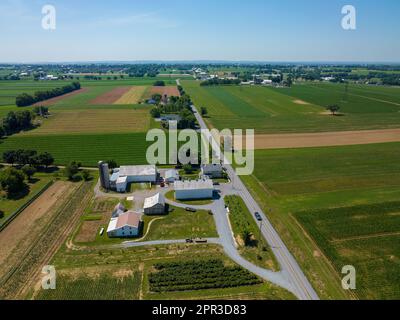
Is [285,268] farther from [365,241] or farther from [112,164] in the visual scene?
[112,164]

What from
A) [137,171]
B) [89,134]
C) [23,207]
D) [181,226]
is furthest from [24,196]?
[89,134]

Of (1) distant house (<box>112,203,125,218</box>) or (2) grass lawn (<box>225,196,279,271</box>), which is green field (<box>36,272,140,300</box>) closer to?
(1) distant house (<box>112,203,125,218</box>)

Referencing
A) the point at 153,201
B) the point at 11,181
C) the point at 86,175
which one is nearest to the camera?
the point at 153,201

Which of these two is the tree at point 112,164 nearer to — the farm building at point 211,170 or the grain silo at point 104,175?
the grain silo at point 104,175

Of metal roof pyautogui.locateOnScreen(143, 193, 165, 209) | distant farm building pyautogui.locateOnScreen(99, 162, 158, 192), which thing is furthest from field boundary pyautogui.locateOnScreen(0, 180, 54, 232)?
metal roof pyautogui.locateOnScreen(143, 193, 165, 209)

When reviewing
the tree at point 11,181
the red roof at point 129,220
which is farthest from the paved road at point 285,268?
the tree at point 11,181

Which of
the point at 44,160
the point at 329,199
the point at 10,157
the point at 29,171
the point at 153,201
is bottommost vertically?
the point at 329,199

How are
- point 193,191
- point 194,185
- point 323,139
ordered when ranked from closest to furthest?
point 193,191 < point 194,185 < point 323,139
